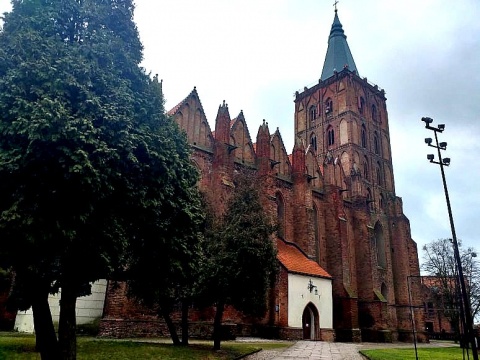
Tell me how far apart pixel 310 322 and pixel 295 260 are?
14.8ft

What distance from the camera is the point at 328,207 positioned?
117 feet

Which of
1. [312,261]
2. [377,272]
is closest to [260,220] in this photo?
→ [312,261]

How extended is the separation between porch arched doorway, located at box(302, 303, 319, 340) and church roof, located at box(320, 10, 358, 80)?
3111 cm

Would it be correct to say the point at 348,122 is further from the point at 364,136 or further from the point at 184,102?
the point at 184,102

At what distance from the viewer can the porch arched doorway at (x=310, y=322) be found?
28391 millimetres

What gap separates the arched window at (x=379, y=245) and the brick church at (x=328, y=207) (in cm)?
11

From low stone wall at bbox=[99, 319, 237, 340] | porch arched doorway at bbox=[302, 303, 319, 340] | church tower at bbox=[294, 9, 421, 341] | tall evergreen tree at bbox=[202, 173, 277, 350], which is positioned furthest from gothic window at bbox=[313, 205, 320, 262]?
tall evergreen tree at bbox=[202, 173, 277, 350]

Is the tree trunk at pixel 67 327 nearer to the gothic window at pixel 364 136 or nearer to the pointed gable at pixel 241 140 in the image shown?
the pointed gable at pixel 241 140

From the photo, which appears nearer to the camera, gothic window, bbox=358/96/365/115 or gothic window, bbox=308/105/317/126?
gothic window, bbox=358/96/365/115

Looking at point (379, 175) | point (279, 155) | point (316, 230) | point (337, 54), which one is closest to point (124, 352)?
point (279, 155)

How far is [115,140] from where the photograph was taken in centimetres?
1077

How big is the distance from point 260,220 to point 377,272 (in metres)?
25.3

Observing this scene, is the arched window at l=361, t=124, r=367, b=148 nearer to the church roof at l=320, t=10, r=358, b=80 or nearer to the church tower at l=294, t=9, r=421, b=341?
the church tower at l=294, t=9, r=421, b=341

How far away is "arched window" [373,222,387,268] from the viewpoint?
4109 cm
